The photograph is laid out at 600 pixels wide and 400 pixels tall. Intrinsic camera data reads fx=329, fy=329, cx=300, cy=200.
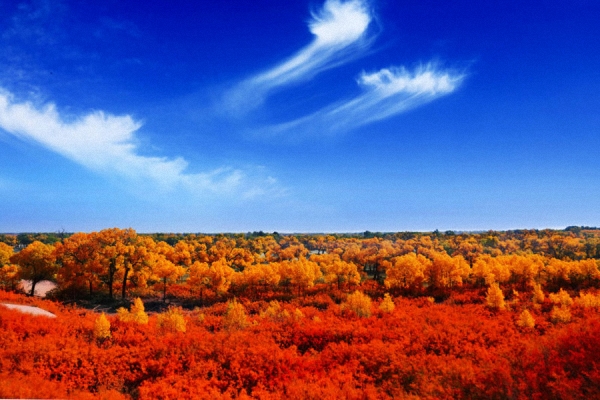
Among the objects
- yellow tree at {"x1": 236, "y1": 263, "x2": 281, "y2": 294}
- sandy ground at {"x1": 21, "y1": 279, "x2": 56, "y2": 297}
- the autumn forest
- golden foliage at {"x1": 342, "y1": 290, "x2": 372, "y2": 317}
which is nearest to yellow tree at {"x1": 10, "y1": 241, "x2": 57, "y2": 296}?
the autumn forest

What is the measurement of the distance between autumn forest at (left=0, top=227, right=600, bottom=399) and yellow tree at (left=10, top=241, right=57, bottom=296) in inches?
6.2

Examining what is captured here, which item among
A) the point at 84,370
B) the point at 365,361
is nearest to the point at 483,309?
the point at 365,361

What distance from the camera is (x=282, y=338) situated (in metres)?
24.4

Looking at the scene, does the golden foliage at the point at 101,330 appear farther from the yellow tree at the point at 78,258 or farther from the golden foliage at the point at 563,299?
the golden foliage at the point at 563,299

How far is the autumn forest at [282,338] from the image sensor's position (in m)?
15.0

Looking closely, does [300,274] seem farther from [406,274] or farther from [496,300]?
[496,300]

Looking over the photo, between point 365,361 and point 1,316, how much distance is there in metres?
23.6

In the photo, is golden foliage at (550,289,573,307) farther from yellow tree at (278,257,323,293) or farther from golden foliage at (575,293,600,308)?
yellow tree at (278,257,323,293)

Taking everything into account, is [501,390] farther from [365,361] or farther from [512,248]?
[512,248]

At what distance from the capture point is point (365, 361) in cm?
1931

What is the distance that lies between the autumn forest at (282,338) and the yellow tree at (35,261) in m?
0.16

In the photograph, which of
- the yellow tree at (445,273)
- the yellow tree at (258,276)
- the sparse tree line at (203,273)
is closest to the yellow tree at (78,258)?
the sparse tree line at (203,273)

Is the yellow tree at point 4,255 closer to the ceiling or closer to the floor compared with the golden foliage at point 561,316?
closer to the ceiling

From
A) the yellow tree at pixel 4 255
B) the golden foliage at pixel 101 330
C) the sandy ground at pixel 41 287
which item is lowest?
the sandy ground at pixel 41 287
